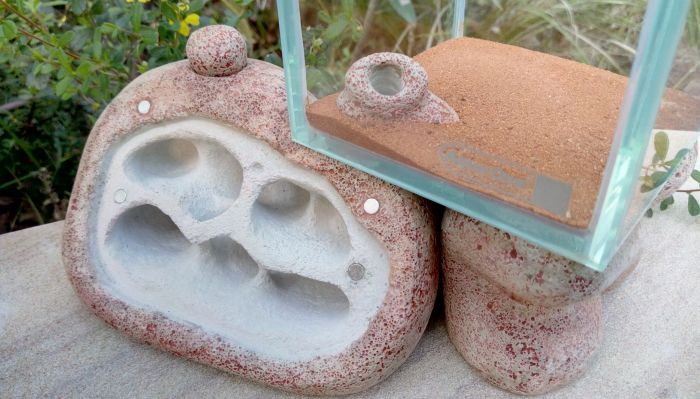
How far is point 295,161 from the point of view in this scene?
1.34 meters

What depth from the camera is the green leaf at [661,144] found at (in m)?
1.00

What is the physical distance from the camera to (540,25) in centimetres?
130

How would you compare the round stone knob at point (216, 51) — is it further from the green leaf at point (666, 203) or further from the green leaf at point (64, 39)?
the green leaf at point (666, 203)

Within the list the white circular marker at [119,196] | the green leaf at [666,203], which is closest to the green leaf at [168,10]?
the white circular marker at [119,196]

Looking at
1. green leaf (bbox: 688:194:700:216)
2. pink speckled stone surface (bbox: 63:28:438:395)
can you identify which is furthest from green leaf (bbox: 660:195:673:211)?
pink speckled stone surface (bbox: 63:28:438:395)

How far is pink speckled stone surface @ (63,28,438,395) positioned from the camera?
4.27 ft

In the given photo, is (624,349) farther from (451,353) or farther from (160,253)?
(160,253)

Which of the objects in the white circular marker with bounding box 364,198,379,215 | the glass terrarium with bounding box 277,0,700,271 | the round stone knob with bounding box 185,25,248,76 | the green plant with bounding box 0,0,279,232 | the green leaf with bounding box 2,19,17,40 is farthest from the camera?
the green plant with bounding box 0,0,279,232

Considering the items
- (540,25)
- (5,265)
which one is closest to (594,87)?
(540,25)

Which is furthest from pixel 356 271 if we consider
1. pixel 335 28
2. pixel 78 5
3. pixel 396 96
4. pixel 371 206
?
pixel 78 5

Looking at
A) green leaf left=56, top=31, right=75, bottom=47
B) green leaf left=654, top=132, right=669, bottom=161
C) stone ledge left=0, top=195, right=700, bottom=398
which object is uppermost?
green leaf left=654, top=132, right=669, bottom=161

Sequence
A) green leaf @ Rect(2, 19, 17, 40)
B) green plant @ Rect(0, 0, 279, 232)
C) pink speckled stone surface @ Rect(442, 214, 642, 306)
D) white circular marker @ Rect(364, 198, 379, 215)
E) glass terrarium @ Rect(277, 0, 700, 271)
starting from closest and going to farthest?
1. glass terrarium @ Rect(277, 0, 700, 271)
2. pink speckled stone surface @ Rect(442, 214, 642, 306)
3. white circular marker @ Rect(364, 198, 379, 215)
4. green leaf @ Rect(2, 19, 17, 40)
5. green plant @ Rect(0, 0, 279, 232)

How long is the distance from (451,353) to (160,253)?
694 millimetres

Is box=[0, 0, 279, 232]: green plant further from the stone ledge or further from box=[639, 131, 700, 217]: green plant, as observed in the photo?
box=[639, 131, 700, 217]: green plant
